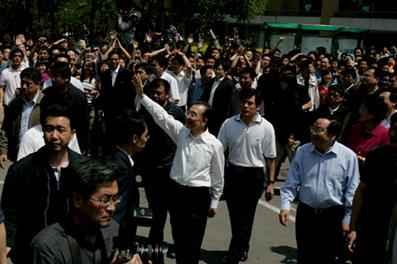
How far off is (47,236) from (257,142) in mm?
3811

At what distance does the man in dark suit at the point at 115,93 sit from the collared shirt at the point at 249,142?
10.9ft

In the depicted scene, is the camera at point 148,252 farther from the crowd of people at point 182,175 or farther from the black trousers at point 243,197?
the black trousers at point 243,197

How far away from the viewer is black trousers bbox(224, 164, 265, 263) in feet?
20.1

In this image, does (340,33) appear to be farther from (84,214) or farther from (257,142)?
(84,214)

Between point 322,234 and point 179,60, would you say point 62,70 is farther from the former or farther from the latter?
point 179,60

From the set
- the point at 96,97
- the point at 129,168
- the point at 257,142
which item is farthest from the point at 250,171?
the point at 96,97

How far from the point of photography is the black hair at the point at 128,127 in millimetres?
4203

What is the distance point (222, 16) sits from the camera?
97.5ft

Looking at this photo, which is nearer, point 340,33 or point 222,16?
point 340,33

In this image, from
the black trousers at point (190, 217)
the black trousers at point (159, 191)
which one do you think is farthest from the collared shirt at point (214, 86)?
the black trousers at point (190, 217)

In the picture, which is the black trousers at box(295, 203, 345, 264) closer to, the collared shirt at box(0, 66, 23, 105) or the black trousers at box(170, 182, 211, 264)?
the black trousers at box(170, 182, 211, 264)

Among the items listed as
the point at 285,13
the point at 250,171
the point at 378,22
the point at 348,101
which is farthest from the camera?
the point at 285,13

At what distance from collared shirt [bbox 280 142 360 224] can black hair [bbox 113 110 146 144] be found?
4.81ft

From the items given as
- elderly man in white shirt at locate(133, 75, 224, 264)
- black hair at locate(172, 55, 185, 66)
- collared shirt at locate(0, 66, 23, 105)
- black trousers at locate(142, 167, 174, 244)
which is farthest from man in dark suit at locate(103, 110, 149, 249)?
black hair at locate(172, 55, 185, 66)
